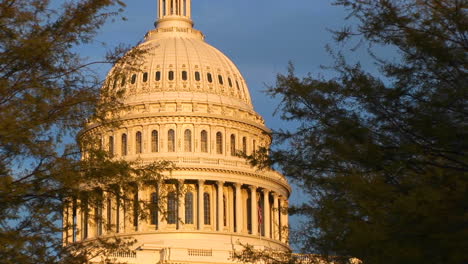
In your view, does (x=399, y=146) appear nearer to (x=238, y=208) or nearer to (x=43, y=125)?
(x=43, y=125)

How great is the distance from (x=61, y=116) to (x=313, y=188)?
32.5 feet

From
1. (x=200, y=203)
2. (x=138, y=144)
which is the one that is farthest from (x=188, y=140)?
(x=200, y=203)

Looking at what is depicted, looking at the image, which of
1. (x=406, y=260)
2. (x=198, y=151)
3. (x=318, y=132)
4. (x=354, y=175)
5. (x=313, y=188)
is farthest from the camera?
(x=198, y=151)

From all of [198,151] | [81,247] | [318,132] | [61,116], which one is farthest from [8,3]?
[198,151]

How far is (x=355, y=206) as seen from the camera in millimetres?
37250

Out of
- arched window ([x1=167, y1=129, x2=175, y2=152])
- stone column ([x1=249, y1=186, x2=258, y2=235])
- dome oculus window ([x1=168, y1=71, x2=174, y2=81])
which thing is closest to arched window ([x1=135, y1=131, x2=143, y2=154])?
arched window ([x1=167, y1=129, x2=175, y2=152])

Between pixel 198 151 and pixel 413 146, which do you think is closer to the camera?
pixel 413 146

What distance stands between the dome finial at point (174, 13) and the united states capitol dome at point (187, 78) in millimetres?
3432

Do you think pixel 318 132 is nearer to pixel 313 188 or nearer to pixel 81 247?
pixel 313 188

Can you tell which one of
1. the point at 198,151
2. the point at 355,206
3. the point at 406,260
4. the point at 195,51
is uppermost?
the point at 195,51

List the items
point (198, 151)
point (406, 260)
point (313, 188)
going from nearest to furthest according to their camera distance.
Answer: point (406, 260), point (313, 188), point (198, 151)

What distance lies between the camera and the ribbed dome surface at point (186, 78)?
130750 millimetres

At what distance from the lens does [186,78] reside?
5226 inches

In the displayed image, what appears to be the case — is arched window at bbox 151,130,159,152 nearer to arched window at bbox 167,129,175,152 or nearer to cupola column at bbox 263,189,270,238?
arched window at bbox 167,129,175,152
